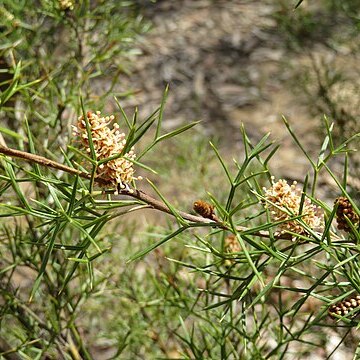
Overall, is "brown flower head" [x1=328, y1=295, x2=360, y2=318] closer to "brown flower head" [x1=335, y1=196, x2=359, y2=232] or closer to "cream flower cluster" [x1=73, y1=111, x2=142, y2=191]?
"brown flower head" [x1=335, y1=196, x2=359, y2=232]

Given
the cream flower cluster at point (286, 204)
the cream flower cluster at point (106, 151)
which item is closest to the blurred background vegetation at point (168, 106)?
the cream flower cluster at point (106, 151)

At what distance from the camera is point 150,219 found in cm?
241

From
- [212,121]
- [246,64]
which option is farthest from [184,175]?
[246,64]

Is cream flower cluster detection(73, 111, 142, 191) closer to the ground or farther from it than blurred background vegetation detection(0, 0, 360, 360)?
farther from it

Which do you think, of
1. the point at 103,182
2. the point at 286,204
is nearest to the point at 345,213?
the point at 286,204

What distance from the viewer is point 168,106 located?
3209 millimetres

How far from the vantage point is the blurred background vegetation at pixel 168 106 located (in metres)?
1.05

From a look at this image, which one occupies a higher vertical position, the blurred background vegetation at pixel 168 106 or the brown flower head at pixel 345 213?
the brown flower head at pixel 345 213

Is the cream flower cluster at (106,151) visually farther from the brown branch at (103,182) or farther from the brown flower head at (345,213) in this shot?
the brown flower head at (345,213)

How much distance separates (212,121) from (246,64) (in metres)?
0.47

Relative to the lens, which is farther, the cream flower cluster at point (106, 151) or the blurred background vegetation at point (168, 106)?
the blurred background vegetation at point (168, 106)

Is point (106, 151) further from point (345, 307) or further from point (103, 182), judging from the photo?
point (345, 307)

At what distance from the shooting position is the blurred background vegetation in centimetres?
105

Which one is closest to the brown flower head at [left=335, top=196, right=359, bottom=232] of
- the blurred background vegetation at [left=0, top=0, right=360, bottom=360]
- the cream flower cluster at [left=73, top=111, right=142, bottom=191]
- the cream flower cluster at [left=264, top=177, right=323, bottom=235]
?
the cream flower cluster at [left=264, top=177, right=323, bottom=235]
